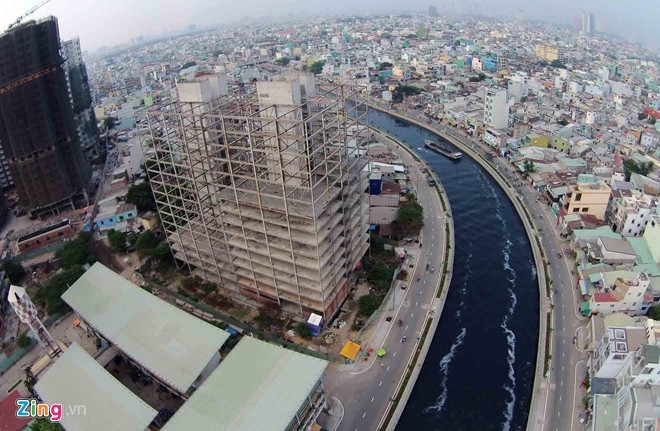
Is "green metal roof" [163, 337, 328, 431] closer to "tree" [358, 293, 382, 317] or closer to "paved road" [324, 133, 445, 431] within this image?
"paved road" [324, 133, 445, 431]

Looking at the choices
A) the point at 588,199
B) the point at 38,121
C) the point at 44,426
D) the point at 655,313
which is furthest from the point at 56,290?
the point at 588,199

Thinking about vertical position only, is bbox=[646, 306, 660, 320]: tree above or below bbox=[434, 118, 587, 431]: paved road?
above

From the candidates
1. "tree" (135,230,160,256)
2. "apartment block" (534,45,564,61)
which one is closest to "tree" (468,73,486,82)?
"apartment block" (534,45,564,61)

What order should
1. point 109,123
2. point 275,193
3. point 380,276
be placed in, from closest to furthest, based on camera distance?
1. point 275,193
2. point 380,276
3. point 109,123

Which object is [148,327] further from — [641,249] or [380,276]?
[641,249]

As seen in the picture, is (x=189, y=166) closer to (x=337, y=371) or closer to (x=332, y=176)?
(x=332, y=176)

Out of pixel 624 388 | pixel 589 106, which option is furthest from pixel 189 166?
pixel 589 106
